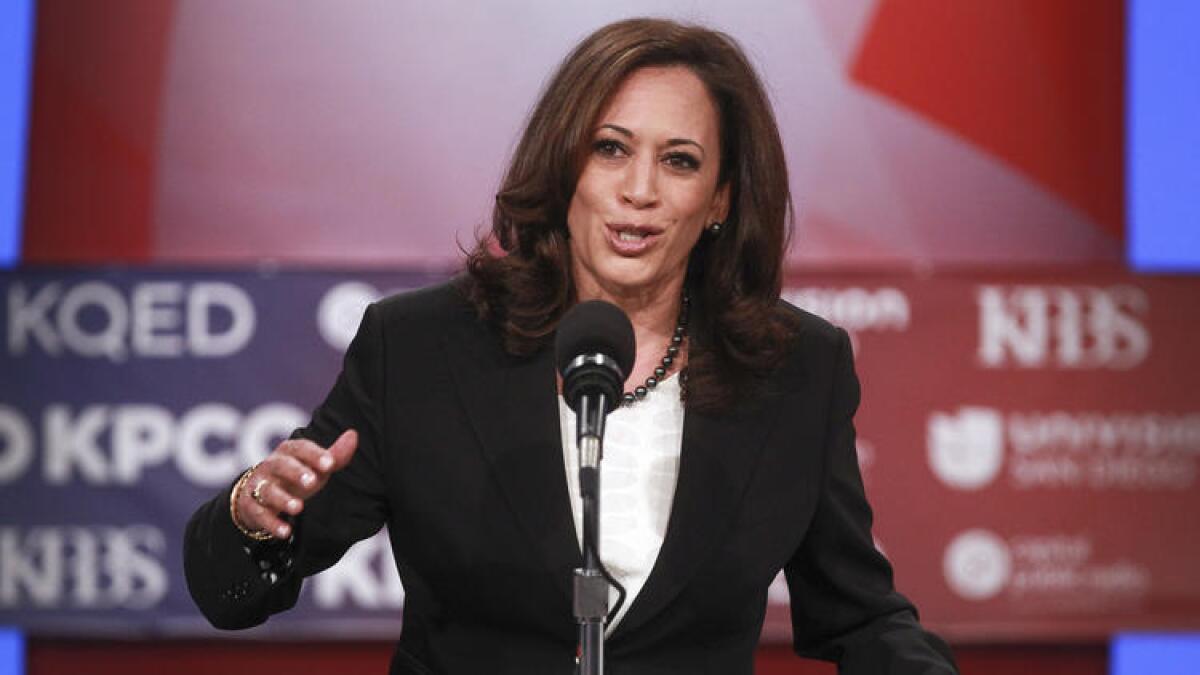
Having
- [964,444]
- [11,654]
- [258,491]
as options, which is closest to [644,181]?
[258,491]

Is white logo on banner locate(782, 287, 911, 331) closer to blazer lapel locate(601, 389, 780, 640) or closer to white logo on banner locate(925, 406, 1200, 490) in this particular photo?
white logo on banner locate(925, 406, 1200, 490)

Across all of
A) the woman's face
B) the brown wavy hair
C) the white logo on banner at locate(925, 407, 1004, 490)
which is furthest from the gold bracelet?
the white logo on banner at locate(925, 407, 1004, 490)

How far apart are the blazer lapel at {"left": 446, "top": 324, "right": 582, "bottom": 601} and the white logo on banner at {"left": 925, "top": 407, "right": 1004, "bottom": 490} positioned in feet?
6.41

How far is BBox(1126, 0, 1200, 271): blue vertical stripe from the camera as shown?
3961 mm

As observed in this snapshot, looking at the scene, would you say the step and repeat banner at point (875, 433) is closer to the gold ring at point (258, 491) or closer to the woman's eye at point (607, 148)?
the woman's eye at point (607, 148)

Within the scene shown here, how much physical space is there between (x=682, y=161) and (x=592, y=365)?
62cm

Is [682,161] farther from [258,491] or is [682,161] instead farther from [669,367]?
[258,491]

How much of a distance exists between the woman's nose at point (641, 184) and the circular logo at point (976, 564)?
206 centimetres

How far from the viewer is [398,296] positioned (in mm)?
2018

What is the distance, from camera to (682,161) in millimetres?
1995

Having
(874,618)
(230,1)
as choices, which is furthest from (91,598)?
(874,618)

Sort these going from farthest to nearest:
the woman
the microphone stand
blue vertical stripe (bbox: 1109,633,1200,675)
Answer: blue vertical stripe (bbox: 1109,633,1200,675) → the woman → the microphone stand

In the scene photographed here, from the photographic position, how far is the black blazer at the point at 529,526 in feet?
5.92

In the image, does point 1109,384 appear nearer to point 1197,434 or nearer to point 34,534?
point 1197,434
